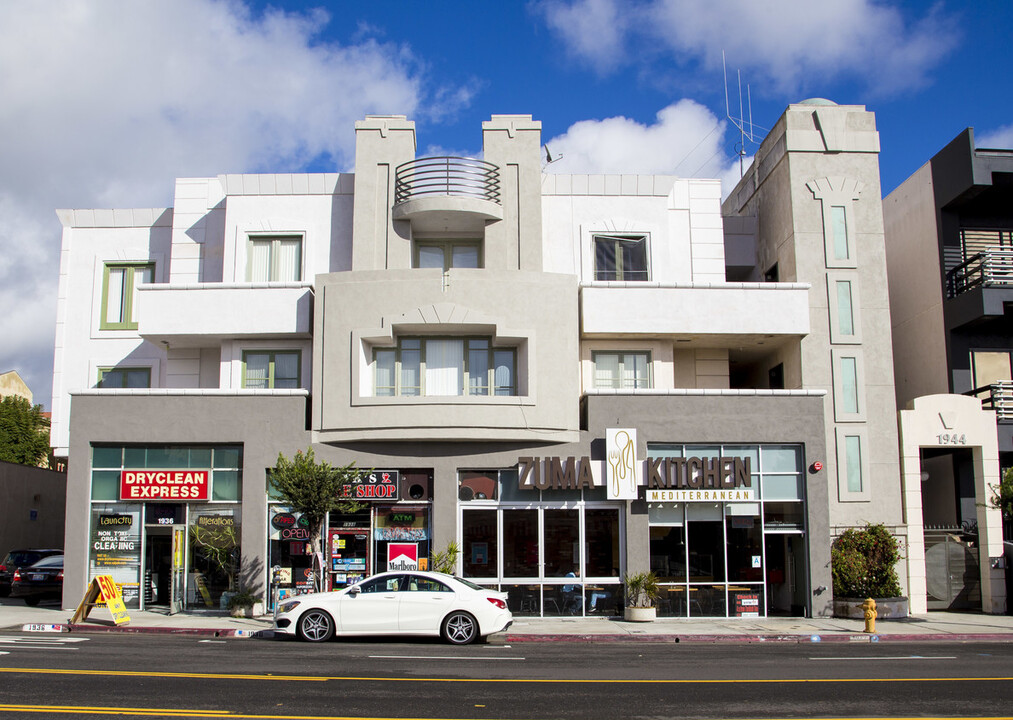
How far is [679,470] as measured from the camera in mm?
23734

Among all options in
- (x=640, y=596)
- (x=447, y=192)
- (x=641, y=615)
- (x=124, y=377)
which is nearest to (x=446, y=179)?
(x=447, y=192)

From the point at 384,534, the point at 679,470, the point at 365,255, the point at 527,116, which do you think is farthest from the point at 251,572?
the point at 527,116

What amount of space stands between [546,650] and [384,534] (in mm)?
7565

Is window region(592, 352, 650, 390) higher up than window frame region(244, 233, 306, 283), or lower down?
lower down

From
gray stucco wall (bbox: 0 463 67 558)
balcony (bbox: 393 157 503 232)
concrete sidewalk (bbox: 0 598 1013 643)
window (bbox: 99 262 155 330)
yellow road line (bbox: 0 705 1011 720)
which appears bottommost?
concrete sidewalk (bbox: 0 598 1013 643)

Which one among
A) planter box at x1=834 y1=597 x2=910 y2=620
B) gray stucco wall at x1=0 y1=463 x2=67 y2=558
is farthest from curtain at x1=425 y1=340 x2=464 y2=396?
Answer: gray stucco wall at x1=0 y1=463 x2=67 y2=558

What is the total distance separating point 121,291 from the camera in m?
29.0

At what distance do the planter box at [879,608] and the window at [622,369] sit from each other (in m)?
7.49

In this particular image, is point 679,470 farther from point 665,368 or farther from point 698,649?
point 698,649

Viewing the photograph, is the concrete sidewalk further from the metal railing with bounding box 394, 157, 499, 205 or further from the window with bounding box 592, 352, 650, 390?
the metal railing with bounding box 394, 157, 499, 205

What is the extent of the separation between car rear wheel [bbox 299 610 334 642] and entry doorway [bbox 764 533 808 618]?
1197 centimetres

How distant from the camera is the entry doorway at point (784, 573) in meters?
24.2

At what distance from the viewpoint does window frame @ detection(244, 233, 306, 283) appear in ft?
89.1

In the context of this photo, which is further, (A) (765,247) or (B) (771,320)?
(A) (765,247)
